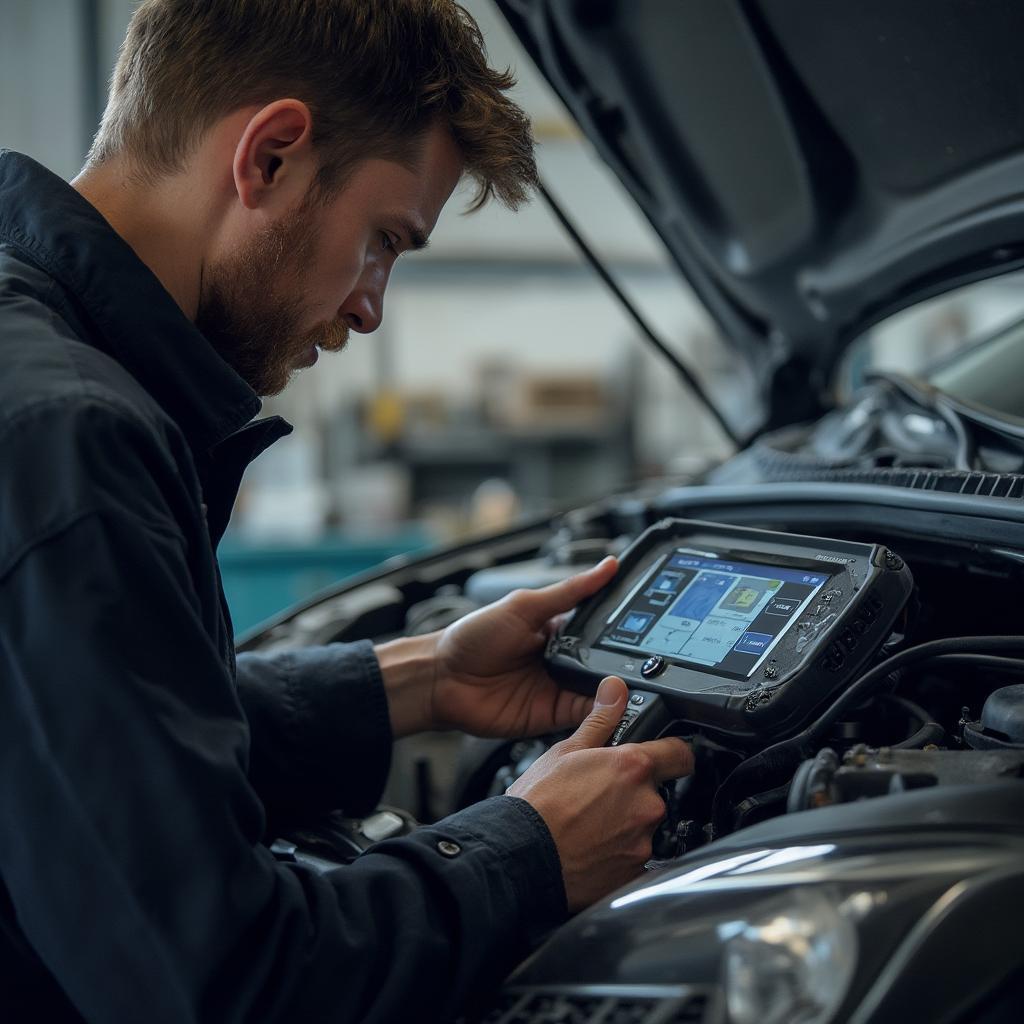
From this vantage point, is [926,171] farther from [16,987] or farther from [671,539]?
[16,987]

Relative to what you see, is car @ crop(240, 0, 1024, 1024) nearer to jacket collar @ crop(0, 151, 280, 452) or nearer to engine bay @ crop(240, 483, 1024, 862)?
engine bay @ crop(240, 483, 1024, 862)

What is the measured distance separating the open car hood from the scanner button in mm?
640

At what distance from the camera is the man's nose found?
104 centimetres

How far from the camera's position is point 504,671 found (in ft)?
3.90

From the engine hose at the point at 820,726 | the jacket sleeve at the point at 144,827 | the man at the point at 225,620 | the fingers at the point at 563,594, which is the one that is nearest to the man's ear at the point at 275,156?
the man at the point at 225,620

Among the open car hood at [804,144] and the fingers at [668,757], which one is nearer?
the fingers at [668,757]

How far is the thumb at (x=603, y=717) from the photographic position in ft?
3.00

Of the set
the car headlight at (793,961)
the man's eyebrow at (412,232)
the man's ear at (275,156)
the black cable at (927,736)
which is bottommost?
the black cable at (927,736)

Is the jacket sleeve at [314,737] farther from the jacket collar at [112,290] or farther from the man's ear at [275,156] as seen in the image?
the man's ear at [275,156]

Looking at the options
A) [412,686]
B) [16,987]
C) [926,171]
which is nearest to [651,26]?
[926,171]

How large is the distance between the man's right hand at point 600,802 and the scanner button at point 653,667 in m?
0.07

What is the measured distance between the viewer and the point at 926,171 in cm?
131

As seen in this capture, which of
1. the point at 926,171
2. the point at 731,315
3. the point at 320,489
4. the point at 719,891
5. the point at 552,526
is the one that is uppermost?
the point at 926,171

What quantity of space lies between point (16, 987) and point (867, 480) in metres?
0.84
